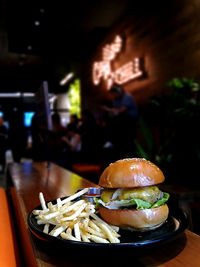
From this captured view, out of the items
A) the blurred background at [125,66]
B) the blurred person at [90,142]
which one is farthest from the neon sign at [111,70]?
the blurred person at [90,142]

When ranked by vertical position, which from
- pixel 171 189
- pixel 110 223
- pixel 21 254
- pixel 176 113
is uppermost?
pixel 176 113

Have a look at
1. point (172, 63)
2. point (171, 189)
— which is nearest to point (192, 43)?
point (172, 63)

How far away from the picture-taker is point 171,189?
3098 millimetres

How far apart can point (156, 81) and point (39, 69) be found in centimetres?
839

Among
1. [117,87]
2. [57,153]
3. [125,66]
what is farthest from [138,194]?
[125,66]

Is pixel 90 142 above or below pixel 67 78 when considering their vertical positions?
below

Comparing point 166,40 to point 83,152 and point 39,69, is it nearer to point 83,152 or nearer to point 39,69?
point 83,152

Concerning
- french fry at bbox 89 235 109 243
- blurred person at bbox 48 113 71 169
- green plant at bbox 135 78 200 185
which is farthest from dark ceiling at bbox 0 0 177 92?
french fry at bbox 89 235 109 243

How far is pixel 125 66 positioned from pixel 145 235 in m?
5.90

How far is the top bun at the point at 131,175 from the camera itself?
847mm

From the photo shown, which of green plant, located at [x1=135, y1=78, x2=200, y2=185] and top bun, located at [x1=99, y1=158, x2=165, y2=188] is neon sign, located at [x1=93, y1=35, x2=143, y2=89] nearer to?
green plant, located at [x1=135, y1=78, x2=200, y2=185]

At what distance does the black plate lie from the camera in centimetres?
72

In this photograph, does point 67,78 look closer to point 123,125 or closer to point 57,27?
point 57,27

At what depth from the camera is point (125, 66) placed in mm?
6406
